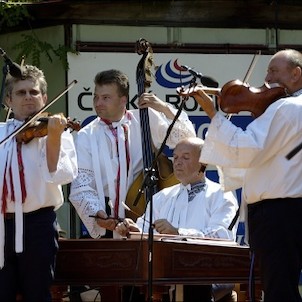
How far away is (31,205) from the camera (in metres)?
6.34

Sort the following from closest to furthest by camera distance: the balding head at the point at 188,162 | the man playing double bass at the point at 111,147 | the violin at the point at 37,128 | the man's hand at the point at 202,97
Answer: the man's hand at the point at 202,97
the violin at the point at 37,128
the balding head at the point at 188,162
the man playing double bass at the point at 111,147

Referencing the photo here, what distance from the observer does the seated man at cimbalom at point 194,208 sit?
703 cm

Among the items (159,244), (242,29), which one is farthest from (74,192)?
(242,29)

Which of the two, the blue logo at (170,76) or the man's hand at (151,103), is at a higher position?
the blue logo at (170,76)

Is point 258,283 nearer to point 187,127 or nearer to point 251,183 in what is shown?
point 251,183

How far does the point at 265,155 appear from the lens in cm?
→ 588

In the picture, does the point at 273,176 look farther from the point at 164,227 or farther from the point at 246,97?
the point at 164,227

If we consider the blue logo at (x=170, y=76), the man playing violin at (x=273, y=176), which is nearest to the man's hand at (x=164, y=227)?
the man playing violin at (x=273, y=176)

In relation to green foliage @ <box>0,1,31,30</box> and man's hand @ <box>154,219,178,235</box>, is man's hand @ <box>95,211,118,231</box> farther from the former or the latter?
green foliage @ <box>0,1,31,30</box>

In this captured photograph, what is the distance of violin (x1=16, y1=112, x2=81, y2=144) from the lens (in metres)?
6.33

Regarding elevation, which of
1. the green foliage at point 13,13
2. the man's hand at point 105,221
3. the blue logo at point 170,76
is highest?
the green foliage at point 13,13

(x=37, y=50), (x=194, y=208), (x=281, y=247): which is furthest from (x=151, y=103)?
(x=37, y=50)

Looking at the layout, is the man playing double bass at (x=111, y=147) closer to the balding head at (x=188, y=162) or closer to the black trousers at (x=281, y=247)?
the balding head at (x=188, y=162)

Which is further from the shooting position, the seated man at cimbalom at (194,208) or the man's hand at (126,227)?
the seated man at cimbalom at (194,208)
